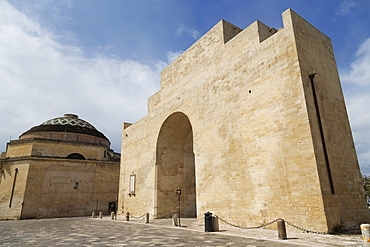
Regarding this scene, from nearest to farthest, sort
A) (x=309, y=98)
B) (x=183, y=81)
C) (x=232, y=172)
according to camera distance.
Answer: (x=309, y=98) → (x=232, y=172) → (x=183, y=81)

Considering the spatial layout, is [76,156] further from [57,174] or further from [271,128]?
[271,128]

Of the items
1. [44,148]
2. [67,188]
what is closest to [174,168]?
[67,188]

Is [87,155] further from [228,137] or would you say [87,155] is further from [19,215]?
[228,137]

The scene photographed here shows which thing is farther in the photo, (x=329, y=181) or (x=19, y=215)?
(x=19, y=215)

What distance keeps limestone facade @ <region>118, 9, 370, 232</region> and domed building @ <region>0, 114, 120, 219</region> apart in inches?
397

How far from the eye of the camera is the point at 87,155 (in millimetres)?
22375

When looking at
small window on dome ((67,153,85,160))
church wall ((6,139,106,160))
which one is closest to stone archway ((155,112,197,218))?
church wall ((6,139,106,160))

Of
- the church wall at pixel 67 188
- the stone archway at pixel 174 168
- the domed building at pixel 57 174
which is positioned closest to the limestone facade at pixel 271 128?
the stone archway at pixel 174 168

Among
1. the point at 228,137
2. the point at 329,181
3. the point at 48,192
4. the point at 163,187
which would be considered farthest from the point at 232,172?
the point at 48,192

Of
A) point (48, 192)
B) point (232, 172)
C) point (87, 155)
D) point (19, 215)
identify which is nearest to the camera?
point (232, 172)

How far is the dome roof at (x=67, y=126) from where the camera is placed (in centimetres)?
2270

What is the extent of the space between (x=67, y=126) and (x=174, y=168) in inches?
544

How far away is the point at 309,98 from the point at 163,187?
9538mm

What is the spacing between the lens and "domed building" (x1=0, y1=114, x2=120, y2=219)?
18609mm
